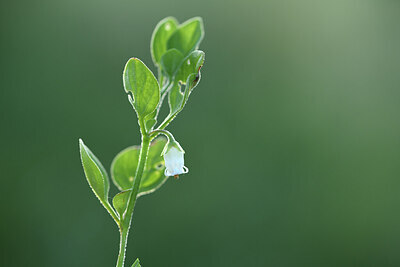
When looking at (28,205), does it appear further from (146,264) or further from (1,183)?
(146,264)

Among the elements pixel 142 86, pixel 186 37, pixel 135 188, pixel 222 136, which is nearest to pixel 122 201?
pixel 135 188

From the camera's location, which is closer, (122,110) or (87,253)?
(87,253)

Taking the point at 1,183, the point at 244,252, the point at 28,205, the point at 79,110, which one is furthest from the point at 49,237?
the point at 244,252

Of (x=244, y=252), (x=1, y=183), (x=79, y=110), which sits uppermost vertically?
(x=79, y=110)

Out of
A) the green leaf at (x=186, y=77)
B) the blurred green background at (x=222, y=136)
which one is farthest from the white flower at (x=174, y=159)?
the blurred green background at (x=222, y=136)

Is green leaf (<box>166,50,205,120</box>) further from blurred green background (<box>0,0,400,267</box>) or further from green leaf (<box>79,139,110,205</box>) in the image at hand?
blurred green background (<box>0,0,400,267</box>)

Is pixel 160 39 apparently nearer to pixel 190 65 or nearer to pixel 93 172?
pixel 190 65

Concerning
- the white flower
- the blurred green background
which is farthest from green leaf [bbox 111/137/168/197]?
the blurred green background
